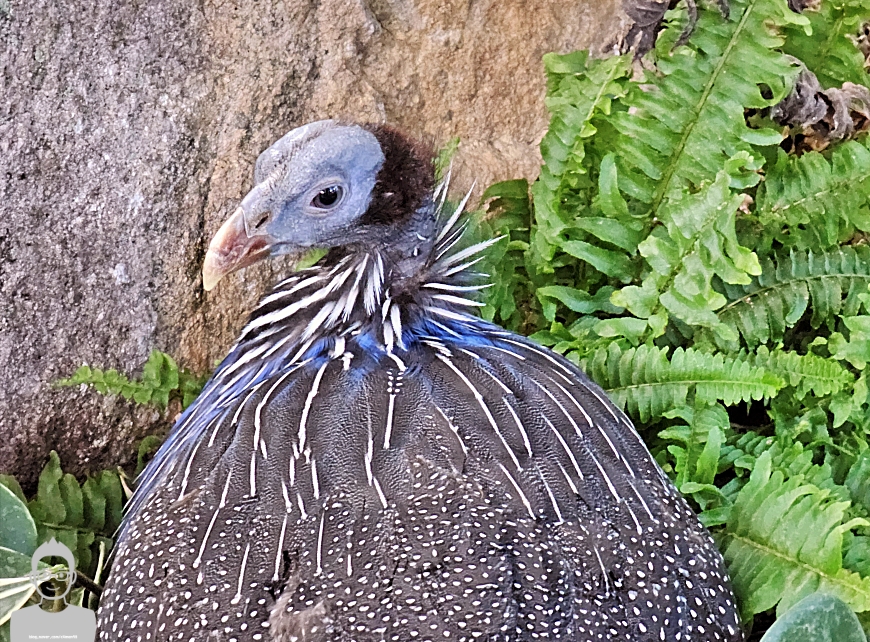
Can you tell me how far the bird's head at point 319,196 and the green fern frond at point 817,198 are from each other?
789mm

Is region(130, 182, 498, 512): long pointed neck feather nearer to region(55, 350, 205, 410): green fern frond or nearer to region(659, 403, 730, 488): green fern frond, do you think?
region(55, 350, 205, 410): green fern frond

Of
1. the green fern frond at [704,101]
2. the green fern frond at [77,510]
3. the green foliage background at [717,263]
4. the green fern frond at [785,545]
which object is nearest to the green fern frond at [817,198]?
the green foliage background at [717,263]

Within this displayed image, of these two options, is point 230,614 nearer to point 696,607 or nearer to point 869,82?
point 696,607

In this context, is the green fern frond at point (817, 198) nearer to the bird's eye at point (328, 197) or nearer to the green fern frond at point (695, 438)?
the green fern frond at point (695, 438)

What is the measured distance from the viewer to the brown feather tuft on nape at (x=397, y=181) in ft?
4.39

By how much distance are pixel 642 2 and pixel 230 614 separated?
1.25m

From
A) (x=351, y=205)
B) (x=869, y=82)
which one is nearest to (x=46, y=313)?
(x=351, y=205)

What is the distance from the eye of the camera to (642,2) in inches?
62.5

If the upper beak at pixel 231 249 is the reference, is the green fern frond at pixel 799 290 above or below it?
below

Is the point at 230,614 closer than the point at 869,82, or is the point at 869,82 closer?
the point at 230,614

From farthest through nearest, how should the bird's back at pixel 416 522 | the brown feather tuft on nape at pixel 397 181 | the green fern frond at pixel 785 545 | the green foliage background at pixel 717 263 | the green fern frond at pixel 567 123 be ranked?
the green fern frond at pixel 567 123 < the green foliage background at pixel 717 263 < the brown feather tuft on nape at pixel 397 181 < the green fern frond at pixel 785 545 < the bird's back at pixel 416 522

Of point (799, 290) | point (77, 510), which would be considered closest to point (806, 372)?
point (799, 290)

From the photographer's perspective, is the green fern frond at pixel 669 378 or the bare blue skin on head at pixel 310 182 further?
the green fern frond at pixel 669 378

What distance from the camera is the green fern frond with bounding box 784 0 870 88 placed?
5.56ft
